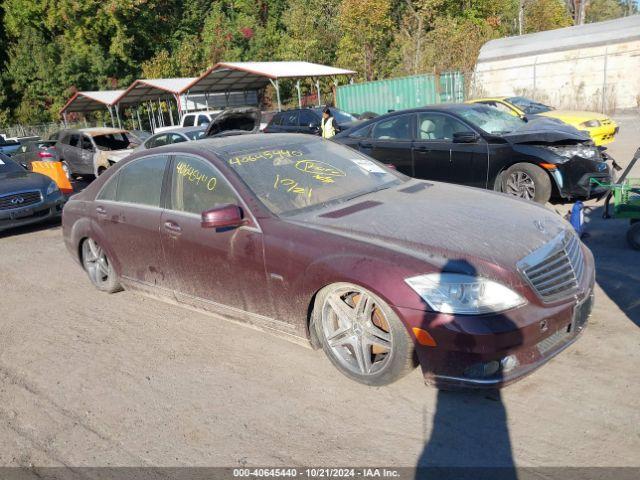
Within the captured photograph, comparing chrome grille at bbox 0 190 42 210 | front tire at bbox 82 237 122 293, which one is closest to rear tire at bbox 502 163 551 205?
front tire at bbox 82 237 122 293

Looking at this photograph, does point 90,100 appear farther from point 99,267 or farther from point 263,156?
point 263,156

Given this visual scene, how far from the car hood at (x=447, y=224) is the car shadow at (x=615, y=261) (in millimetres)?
1132

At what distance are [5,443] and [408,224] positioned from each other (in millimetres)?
2809

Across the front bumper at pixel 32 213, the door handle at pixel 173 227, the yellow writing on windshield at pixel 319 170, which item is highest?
the yellow writing on windshield at pixel 319 170

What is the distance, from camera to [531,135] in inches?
304

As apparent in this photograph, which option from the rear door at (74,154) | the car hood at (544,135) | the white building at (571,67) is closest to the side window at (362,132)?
the car hood at (544,135)

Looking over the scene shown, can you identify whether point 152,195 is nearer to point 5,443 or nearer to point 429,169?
point 5,443

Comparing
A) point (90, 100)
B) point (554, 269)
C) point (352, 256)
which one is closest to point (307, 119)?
point (352, 256)

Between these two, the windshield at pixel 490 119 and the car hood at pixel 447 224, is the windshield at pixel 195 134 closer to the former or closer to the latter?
the windshield at pixel 490 119

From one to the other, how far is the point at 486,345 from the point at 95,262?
14.2 feet

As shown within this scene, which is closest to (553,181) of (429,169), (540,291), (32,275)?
(429,169)

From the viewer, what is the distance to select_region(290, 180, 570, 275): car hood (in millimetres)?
3281

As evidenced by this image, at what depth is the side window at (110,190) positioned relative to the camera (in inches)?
209

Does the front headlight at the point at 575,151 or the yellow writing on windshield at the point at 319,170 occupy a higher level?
the yellow writing on windshield at the point at 319,170
